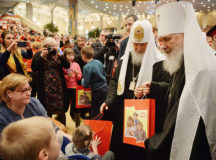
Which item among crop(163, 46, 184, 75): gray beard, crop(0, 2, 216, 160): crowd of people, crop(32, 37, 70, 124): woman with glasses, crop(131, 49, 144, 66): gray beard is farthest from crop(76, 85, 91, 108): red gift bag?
crop(163, 46, 184, 75): gray beard

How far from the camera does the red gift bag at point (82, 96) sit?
3258mm

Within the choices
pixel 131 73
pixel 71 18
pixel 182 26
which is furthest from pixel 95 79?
pixel 71 18

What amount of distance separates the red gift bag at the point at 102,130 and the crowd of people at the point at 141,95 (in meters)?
0.09

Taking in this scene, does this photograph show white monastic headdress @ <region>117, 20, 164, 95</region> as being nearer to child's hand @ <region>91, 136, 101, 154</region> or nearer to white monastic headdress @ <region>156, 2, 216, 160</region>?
child's hand @ <region>91, 136, 101, 154</region>

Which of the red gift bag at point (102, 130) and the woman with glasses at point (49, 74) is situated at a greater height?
the woman with glasses at point (49, 74)

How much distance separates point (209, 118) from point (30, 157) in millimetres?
1114

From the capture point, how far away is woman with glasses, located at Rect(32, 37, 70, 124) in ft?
9.70

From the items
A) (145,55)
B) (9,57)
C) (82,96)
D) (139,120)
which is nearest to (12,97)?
(139,120)

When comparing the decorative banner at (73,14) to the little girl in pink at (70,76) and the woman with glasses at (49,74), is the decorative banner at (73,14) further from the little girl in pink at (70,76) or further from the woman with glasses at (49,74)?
the woman with glasses at (49,74)

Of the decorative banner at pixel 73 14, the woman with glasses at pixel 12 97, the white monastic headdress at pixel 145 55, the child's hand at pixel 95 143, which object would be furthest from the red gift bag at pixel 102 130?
the decorative banner at pixel 73 14

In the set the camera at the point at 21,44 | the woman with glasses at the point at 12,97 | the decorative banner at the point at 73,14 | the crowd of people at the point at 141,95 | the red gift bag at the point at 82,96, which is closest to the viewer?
the crowd of people at the point at 141,95

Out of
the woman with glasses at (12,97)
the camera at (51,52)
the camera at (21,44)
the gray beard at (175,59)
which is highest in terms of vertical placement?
the camera at (21,44)

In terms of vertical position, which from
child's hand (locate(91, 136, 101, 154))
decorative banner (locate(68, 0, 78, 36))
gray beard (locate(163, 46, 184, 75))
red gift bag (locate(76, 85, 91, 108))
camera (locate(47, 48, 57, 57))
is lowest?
child's hand (locate(91, 136, 101, 154))

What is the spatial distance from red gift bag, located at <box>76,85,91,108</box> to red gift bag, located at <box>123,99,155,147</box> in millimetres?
1706
